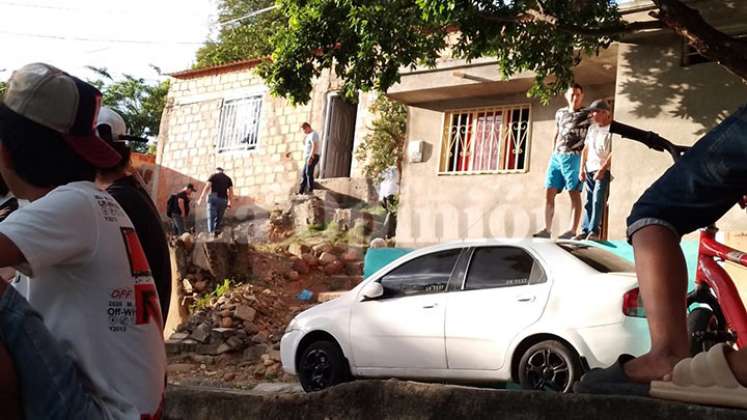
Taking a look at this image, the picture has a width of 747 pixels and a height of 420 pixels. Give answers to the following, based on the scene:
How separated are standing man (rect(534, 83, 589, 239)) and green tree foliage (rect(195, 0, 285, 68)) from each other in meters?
14.5

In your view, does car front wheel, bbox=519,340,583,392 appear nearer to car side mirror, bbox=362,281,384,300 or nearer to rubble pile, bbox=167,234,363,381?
car side mirror, bbox=362,281,384,300

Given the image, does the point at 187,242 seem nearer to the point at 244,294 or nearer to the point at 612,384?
the point at 244,294

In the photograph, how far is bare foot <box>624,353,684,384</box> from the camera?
2.03 m

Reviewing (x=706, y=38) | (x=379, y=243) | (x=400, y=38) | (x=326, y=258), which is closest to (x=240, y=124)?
(x=326, y=258)

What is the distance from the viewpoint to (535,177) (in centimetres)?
1282

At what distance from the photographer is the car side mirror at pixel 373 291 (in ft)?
24.4

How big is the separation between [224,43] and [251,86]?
21.8 feet

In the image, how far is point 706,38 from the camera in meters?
7.48

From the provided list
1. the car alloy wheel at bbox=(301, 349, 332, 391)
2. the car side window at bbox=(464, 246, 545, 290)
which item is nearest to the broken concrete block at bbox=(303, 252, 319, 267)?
the car alloy wheel at bbox=(301, 349, 332, 391)

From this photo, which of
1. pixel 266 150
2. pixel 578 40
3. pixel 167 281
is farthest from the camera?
pixel 266 150

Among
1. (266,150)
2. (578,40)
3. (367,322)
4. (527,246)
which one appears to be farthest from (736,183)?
(266,150)

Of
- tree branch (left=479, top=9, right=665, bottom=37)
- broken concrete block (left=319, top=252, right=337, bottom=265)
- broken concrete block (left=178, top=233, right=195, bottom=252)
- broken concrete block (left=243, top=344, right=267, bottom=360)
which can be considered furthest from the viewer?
broken concrete block (left=319, top=252, right=337, bottom=265)

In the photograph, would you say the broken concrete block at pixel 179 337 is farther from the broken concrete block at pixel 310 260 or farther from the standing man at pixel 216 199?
the standing man at pixel 216 199

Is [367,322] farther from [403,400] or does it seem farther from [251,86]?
[251,86]
